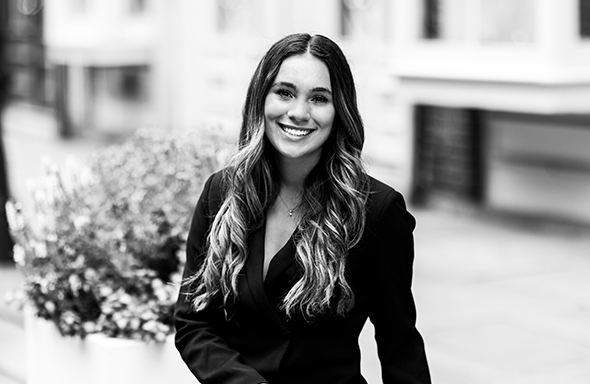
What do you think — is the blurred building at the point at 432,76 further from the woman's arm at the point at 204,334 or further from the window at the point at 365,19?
the woman's arm at the point at 204,334

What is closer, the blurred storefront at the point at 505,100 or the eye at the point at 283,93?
the eye at the point at 283,93

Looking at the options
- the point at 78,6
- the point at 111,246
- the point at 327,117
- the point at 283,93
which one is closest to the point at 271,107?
the point at 283,93

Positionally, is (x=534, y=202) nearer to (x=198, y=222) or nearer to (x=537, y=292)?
(x=537, y=292)

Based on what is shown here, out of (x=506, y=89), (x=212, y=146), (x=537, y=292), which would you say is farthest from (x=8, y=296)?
(x=506, y=89)

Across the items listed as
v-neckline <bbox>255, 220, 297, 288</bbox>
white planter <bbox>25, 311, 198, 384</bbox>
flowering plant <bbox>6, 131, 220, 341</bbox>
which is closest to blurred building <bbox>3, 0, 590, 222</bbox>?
flowering plant <bbox>6, 131, 220, 341</bbox>

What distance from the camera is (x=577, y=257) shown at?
9938 millimetres

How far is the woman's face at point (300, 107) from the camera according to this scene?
321 centimetres

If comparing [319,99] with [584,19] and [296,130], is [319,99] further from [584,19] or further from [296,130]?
[584,19]

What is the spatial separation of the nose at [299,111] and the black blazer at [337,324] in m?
0.28

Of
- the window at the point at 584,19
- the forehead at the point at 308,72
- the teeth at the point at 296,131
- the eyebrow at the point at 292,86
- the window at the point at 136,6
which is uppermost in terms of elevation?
the window at the point at 136,6

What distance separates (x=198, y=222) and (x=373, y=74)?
35.8 feet

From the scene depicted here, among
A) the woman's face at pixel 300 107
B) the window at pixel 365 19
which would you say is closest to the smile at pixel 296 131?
the woman's face at pixel 300 107

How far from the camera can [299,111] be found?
3213 mm

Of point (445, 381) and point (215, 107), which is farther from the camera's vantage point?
point (215, 107)
